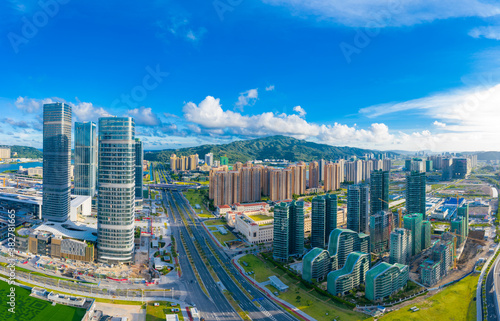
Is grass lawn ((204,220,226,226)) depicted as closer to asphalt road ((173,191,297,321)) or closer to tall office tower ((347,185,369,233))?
asphalt road ((173,191,297,321))

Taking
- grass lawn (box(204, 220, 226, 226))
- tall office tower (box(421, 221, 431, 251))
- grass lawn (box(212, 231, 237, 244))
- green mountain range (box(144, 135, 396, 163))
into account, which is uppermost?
green mountain range (box(144, 135, 396, 163))

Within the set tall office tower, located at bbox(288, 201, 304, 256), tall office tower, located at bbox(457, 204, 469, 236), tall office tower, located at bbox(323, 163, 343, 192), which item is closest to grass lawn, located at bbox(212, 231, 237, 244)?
tall office tower, located at bbox(288, 201, 304, 256)

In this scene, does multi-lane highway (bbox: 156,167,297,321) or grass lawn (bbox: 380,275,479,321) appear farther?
multi-lane highway (bbox: 156,167,297,321)

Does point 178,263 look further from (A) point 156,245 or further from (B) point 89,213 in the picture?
(B) point 89,213

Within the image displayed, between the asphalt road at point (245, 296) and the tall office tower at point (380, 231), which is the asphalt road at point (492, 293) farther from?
the asphalt road at point (245, 296)

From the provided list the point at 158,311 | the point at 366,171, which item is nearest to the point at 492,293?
the point at 158,311

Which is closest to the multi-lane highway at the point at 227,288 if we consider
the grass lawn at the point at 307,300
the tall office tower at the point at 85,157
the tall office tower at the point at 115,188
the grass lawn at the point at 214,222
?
the grass lawn at the point at 307,300

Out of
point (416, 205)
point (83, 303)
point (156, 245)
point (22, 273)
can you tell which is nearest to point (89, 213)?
point (156, 245)
